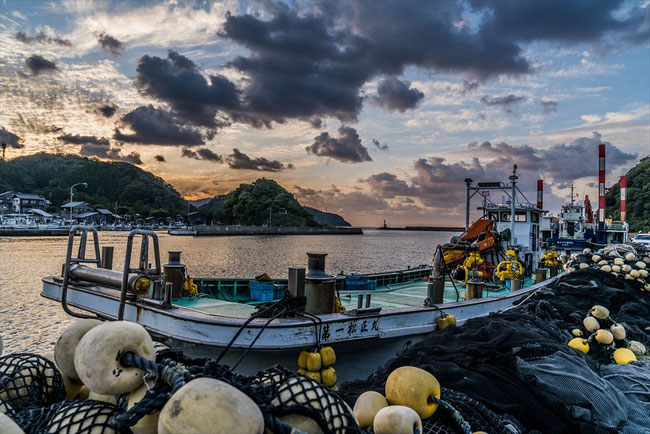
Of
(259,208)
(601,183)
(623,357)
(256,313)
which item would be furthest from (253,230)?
(623,357)

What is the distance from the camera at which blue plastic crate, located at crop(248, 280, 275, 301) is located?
11.0m

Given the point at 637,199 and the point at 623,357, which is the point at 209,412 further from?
the point at 637,199

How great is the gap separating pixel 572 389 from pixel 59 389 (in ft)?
13.6

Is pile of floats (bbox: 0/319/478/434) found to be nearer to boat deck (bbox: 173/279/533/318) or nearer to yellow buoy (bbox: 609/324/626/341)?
boat deck (bbox: 173/279/533/318)

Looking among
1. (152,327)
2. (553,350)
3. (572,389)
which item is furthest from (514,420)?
(152,327)

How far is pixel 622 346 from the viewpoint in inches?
250

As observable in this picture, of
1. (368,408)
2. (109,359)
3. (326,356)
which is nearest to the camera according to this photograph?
(109,359)

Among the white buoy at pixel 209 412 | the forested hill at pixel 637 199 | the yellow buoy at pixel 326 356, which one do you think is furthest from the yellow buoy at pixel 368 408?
the forested hill at pixel 637 199

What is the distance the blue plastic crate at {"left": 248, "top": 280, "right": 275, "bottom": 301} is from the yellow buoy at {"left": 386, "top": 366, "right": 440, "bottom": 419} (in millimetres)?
8645

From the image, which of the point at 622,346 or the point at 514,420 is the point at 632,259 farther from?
the point at 514,420

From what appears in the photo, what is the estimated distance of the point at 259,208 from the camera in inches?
5979

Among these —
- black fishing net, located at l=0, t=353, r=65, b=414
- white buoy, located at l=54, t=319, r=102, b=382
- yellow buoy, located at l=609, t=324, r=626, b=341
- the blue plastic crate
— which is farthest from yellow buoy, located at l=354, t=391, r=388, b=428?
the blue plastic crate

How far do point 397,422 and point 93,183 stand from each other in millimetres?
183532

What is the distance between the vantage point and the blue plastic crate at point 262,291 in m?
11.0
